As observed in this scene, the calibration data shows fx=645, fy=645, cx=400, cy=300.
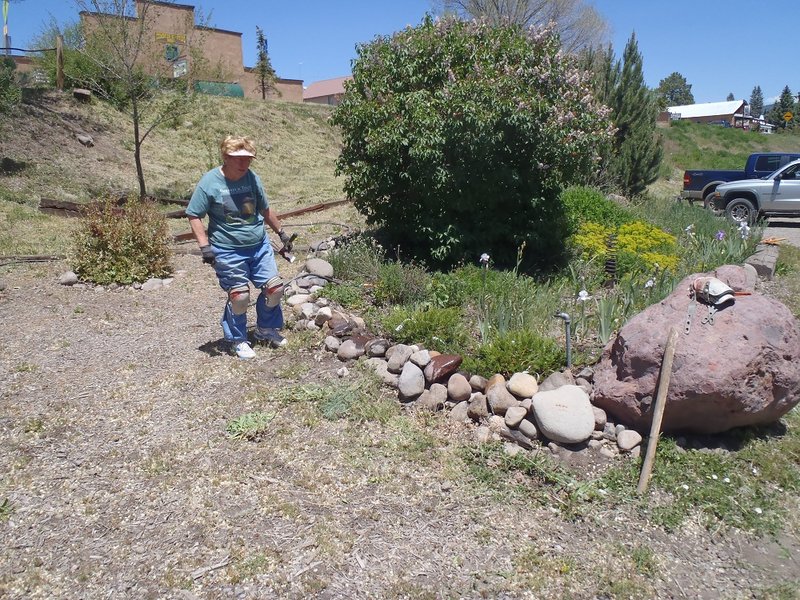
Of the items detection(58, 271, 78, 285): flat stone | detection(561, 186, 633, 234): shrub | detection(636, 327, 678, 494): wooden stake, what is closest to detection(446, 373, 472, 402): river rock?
detection(636, 327, 678, 494): wooden stake

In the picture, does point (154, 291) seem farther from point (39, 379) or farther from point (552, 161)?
point (552, 161)

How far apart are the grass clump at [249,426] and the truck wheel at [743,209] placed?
14023mm

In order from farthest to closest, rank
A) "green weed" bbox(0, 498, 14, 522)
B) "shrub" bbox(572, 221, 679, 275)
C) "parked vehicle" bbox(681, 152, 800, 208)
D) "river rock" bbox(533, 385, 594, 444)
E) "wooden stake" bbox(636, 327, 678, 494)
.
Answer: "parked vehicle" bbox(681, 152, 800, 208), "shrub" bbox(572, 221, 679, 275), "river rock" bbox(533, 385, 594, 444), "wooden stake" bbox(636, 327, 678, 494), "green weed" bbox(0, 498, 14, 522)

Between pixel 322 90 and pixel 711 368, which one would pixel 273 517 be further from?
pixel 322 90

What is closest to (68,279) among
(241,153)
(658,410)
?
(241,153)

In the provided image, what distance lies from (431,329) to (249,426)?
1.64m

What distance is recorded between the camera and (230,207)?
4.84 metres

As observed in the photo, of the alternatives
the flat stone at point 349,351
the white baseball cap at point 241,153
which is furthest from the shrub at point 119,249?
the flat stone at point 349,351

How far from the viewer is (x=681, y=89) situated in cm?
13138

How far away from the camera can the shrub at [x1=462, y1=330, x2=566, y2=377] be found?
453cm

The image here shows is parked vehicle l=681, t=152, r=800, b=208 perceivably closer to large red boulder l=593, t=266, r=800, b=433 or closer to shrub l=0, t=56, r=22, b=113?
large red boulder l=593, t=266, r=800, b=433

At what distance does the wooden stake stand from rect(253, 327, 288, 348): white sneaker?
295 cm

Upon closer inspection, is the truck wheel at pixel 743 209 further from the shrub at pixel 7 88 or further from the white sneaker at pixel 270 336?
the shrub at pixel 7 88

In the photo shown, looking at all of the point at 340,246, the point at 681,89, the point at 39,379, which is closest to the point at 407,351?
the point at 39,379
